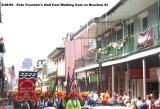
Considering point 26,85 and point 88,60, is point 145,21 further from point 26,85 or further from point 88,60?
point 88,60

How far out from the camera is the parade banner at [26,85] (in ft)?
77.5

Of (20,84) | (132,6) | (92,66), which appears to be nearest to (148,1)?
(132,6)

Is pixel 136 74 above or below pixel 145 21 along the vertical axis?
below

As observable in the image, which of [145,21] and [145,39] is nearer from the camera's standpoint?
[145,39]

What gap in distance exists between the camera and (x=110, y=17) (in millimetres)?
34094

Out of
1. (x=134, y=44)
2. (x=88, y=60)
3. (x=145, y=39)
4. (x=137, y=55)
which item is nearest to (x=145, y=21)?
(x=134, y=44)

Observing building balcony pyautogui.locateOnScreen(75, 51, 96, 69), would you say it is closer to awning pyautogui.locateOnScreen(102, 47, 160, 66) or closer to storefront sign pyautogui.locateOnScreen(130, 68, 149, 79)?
awning pyautogui.locateOnScreen(102, 47, 160, 66)

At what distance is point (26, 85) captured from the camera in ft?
78.1

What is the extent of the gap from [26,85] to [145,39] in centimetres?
614

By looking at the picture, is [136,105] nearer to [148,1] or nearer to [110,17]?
[148,1]

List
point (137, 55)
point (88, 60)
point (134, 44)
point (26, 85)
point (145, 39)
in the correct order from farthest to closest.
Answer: point (88, 60)
point (134, 44)
point (137, 55)
point (145, 39)
point (26, 85)

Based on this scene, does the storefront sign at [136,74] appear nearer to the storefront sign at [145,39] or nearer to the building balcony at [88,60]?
the storefront sign at [145,39]

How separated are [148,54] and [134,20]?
9.01 metres

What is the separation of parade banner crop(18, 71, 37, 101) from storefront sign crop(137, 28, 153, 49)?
5.47 meters
